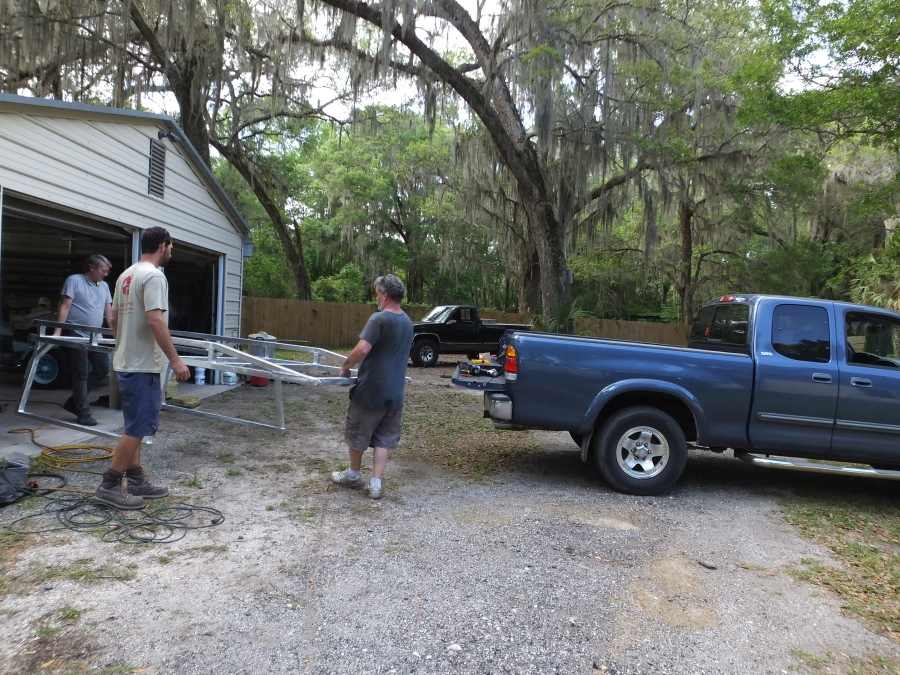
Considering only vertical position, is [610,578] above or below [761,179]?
below

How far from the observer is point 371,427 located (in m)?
4.75

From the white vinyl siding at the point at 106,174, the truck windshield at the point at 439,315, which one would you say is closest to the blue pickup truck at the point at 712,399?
the white vinyl siding at the point at 106,174

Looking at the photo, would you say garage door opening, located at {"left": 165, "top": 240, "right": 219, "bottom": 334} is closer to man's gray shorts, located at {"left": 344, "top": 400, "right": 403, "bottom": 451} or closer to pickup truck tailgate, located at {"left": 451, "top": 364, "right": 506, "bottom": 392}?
pickup truck tailgate, located at {"left": 451, "top": 364, "right": 506, "bottom": 392}

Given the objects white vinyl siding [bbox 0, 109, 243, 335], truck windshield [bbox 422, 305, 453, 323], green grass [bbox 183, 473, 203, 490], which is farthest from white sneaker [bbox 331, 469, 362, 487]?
truck windshield [bbox 422, 305, 453, 323]

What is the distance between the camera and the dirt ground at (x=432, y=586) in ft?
8.67

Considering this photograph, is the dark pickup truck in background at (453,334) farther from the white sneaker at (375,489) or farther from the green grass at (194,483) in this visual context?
the white sneaker at (375,489)

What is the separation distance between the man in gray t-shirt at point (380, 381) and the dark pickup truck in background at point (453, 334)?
11076 millimetres

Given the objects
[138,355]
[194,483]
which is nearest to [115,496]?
[194,483]

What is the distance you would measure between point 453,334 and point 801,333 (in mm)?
11550

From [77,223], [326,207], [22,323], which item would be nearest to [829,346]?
[77,223]

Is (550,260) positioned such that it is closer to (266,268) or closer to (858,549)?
(858,549)

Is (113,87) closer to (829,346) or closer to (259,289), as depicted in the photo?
(829,346)

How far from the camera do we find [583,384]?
515 centimetres

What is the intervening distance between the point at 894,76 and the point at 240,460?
33.3 feet
